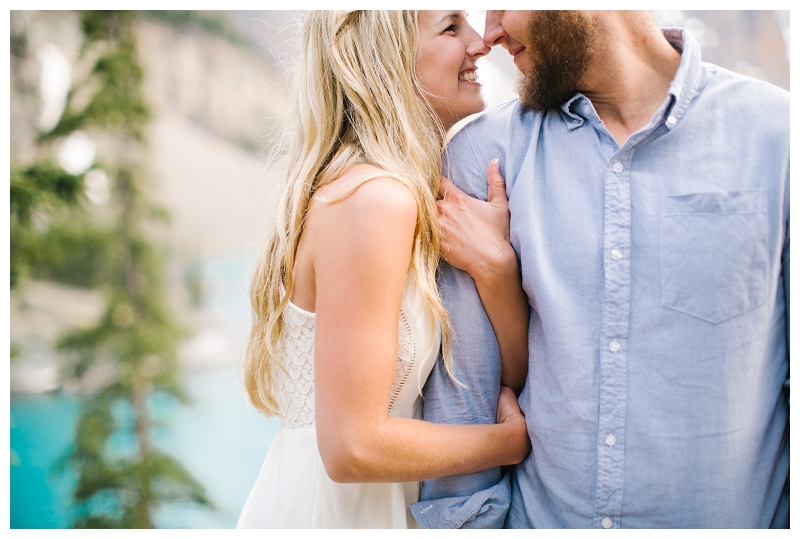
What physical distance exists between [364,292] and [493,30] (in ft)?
2.38

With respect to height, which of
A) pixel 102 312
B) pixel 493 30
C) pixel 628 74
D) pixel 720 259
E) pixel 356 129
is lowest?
pixel 102 312

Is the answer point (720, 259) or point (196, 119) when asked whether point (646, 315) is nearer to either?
point (720, 259)

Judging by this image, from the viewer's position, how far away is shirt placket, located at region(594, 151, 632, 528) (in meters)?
1.09

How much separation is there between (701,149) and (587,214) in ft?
0.82

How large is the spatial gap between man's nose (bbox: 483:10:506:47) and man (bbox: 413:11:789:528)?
109 millimetres

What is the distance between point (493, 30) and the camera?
1331mm

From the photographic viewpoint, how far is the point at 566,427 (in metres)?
1.14

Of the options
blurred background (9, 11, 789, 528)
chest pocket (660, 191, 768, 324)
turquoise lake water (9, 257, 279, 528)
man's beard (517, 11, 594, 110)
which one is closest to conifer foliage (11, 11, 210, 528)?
blurred background (9, 11, 789, 528)

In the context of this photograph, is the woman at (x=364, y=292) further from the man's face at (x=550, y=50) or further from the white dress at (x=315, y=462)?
the man's face at (x=550, y=50)

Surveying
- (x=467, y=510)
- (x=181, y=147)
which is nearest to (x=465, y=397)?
(x=467, y=510)

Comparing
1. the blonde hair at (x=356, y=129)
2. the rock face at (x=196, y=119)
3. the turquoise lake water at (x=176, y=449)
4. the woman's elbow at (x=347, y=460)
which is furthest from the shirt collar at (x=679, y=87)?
the turquoise lake water at (x=176, y=449)

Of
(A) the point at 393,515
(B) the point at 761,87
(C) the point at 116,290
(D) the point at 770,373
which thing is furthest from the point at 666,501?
(C) the point at 116,290

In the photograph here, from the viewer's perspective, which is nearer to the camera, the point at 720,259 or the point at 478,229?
the point at 720,259

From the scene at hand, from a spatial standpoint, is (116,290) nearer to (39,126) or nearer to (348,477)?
(39,126)
